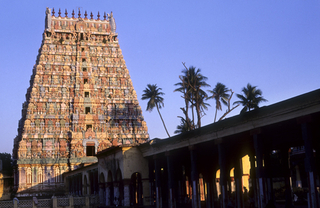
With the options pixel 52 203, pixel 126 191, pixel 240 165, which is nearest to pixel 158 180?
pixel 126 191

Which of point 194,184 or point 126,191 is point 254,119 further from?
point 126,191

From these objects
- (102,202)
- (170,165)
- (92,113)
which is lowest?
(102,202)

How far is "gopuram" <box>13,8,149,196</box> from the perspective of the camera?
207 ft

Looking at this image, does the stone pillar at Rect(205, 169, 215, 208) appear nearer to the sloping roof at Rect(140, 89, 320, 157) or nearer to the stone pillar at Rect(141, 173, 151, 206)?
the stone pillar at Rect(141, 173, 151, 206)

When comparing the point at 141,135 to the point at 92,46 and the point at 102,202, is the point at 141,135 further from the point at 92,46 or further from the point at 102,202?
the point at 102,202

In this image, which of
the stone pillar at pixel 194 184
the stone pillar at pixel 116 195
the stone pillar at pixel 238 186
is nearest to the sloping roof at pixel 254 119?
the stone pillar at pixel 194 184

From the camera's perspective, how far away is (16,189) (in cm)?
6162

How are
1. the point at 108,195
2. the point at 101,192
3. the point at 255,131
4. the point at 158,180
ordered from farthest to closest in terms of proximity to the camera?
1. the point at 101,192
2. the point at 108,195
3. the point at 158,180
4. the point at 255,131

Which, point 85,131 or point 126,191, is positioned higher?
point 85,131

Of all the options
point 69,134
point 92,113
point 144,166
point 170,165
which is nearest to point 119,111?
point 92,113

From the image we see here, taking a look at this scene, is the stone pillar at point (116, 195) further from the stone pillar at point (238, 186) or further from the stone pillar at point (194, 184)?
the stone pillar at point (238, 186)

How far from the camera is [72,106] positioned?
66.8 meters

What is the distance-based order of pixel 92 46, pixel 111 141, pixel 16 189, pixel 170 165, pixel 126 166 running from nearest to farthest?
1. pixel 170 165
2. pixel 126 166
3. pixel 16 189
4. pixel 111 141
5. pixel 92 46

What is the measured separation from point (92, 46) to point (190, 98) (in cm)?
2072
